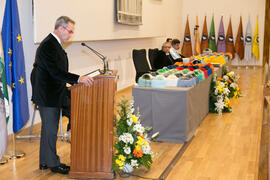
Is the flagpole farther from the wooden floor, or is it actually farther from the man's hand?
the man's hand

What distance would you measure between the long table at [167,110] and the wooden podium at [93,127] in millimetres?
1306

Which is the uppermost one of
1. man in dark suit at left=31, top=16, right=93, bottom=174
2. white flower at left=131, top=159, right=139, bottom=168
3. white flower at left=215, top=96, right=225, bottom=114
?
man in dark suit at left=31, top=16, right=93, bottom=174

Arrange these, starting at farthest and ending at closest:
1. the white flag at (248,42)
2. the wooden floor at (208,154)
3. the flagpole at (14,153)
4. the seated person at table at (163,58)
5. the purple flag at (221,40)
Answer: the purple flag at (221,40), the white flag at (248,42), the seated person at table at (163,58), the flagpole at (14,153), the wooden floor at (208,154)

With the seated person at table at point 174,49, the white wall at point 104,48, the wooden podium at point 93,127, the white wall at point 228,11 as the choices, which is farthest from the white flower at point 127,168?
the white wall at point 228,11

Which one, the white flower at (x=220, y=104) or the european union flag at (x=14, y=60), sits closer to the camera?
the european union flag at (x=14, y=60)

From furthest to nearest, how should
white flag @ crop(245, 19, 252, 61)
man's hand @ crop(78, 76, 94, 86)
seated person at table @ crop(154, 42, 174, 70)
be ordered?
white flag @ crop(245, 19, 252, 61) < seated person at table @ crop(154, 42, 174, 70) < man's hand @ crop(78, 76, 94, 86)

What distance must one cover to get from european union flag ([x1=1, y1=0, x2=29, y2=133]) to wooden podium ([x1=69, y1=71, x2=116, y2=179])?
128 centimetres

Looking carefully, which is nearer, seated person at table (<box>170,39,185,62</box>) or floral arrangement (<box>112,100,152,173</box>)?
floral arrangement (<box>112,100,152,173</box>)

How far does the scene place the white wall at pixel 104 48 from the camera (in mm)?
5508

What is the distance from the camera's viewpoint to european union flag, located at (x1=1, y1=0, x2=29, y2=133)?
434 centimetres

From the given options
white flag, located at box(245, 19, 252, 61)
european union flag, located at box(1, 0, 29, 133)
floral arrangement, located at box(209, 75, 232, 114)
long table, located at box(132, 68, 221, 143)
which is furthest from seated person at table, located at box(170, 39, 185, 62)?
white flag, located at box(245, 19, 252, 61)

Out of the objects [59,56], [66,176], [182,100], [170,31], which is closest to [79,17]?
[182,100]

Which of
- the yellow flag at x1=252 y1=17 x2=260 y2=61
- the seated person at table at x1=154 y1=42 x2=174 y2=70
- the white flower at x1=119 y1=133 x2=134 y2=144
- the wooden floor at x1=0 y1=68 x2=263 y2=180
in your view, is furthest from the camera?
the yellow flag at x1=252 y1=17 x2=260 y2=61

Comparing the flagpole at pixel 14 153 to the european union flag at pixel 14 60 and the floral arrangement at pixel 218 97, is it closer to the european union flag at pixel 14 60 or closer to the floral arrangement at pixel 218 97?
the european union flag at pixel 14 60
